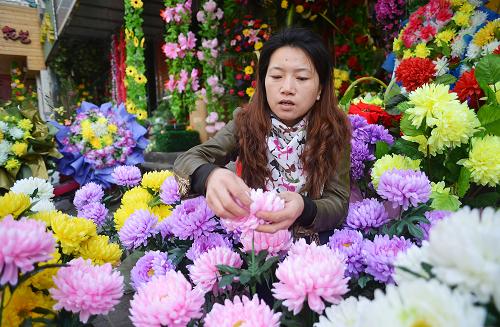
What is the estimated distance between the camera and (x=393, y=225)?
0.92 metres

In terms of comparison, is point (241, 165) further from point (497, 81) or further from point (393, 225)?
point (497, 81)

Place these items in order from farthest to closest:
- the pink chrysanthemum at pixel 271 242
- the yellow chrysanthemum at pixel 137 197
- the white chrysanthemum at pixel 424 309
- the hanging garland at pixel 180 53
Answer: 1. the hanging garland at pixel 180 53
2. the yellow chrysanthemum at pixel 137 197
3. the pink chrysanthemum at pixel 271 242
4. the white chrysanthemum at pixel 424 309

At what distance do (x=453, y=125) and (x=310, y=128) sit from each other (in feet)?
1.43

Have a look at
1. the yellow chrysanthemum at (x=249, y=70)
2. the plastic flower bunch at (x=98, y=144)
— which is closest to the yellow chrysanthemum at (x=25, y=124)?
the plastic flower bunch at (x=98, y=144)

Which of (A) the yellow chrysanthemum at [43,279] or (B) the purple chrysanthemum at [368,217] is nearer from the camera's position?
(A) the yellow chrysanthemum at [43,279]

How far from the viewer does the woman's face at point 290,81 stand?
1.12 meters

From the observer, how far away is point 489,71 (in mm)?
1169

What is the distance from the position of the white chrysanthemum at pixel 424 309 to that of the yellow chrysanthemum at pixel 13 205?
688 millimetres

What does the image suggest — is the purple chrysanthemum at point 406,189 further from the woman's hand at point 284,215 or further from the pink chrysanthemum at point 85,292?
the pink chrysanthemum at point 85,292

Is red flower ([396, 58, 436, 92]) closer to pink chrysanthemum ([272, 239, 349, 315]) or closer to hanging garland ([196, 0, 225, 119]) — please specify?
pink chrysanthemum ([272, 239, 349, 315])

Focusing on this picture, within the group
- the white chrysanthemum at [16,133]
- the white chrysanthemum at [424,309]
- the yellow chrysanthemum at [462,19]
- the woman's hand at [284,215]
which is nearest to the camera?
the white chrysanthemum at [424,309]

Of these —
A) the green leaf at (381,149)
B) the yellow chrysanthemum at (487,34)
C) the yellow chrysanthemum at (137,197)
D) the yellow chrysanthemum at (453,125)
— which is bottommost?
the yellow chrysanthemum at (137,197)

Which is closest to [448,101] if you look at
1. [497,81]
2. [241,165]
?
[497,81]

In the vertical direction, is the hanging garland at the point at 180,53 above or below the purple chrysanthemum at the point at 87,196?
above
